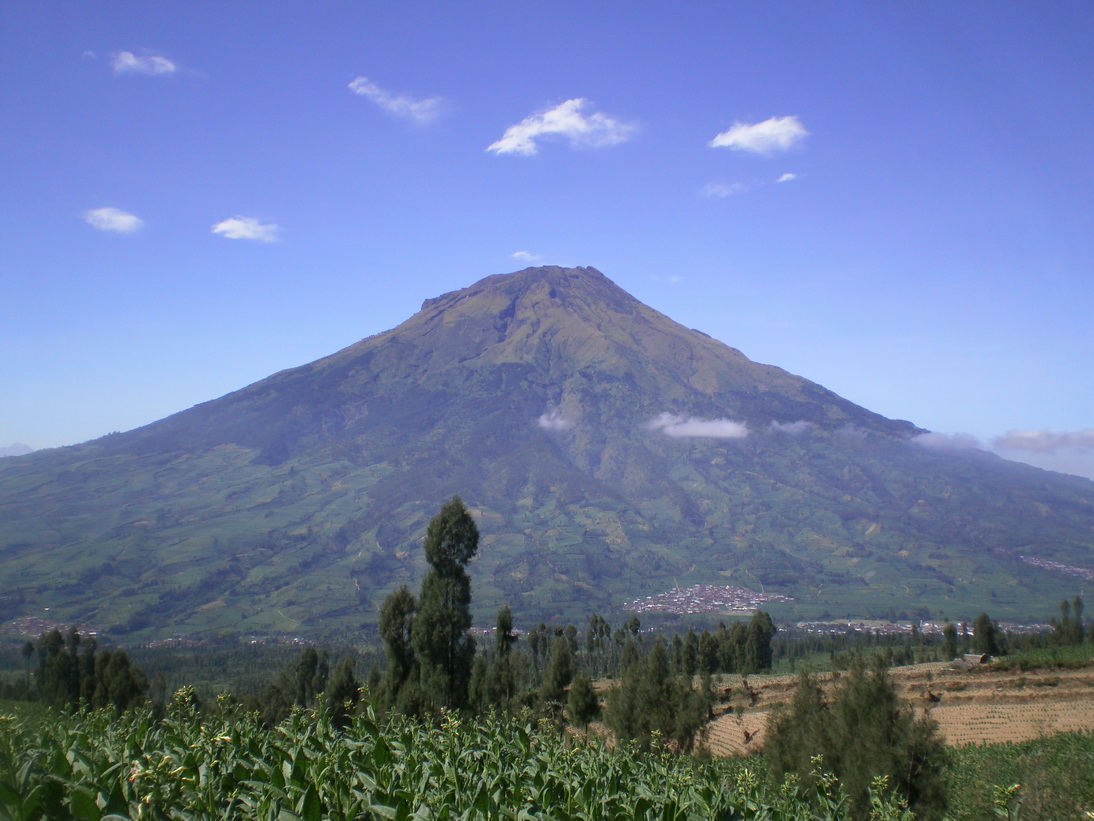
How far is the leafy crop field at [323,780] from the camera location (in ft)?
13.1

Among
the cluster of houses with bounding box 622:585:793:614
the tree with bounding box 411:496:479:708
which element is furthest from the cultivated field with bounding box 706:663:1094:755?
the cluster of houses with bounding box 622:585:793:614

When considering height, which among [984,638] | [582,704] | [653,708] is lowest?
[984,638]

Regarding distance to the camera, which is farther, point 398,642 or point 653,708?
point 653,708

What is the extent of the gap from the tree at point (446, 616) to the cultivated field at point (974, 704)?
37.3ft

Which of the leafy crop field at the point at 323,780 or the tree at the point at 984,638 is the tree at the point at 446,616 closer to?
the leafy crop field at the point at 323,780

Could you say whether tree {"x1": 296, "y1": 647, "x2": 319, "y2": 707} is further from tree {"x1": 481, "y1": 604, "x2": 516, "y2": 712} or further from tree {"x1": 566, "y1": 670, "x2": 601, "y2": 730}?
tree {"x1": 566, "y1": 670, "x2": 601, "y2": 730}

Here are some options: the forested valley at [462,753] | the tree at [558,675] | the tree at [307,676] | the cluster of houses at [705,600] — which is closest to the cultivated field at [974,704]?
the forested valley at [462,753]

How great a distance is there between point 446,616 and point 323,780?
21661 millimetres

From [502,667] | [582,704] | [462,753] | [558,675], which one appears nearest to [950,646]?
[558,675]

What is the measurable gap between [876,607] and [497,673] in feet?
561

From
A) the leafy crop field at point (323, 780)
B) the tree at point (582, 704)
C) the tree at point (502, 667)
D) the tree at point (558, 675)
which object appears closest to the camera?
the leafy crop field at point (323, 780)

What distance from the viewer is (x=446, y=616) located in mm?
25672

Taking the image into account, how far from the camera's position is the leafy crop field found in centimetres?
400

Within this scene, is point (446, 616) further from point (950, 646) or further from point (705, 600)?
point (705, 600)
